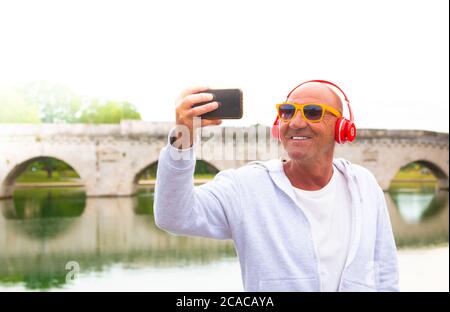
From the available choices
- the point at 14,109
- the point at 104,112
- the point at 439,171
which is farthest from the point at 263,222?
the point at 104,112

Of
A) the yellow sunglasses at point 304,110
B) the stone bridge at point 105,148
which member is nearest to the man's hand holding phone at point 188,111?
the yellow sunglasses at point 304,110

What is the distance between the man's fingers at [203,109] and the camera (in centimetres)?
120

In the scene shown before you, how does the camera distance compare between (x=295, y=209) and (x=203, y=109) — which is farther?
(x=295, y=209)

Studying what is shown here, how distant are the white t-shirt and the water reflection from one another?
5120 millimetres

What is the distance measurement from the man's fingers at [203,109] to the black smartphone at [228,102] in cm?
3

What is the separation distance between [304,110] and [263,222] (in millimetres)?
316

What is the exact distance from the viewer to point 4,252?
810 cm

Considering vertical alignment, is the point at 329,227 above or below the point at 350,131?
below

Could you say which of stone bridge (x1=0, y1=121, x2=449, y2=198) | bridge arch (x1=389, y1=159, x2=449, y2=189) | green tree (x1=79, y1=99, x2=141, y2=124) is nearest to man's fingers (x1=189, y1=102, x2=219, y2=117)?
stone bridge (x1=0, y1=121, x2=449, y2=198)

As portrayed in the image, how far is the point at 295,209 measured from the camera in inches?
53.0

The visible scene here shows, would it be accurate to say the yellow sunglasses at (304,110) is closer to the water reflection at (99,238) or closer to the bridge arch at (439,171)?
the water reflection at (99,238)

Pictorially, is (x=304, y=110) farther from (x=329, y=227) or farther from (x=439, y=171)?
(x=439, y=171)

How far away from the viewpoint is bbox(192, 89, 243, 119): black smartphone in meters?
1.26
